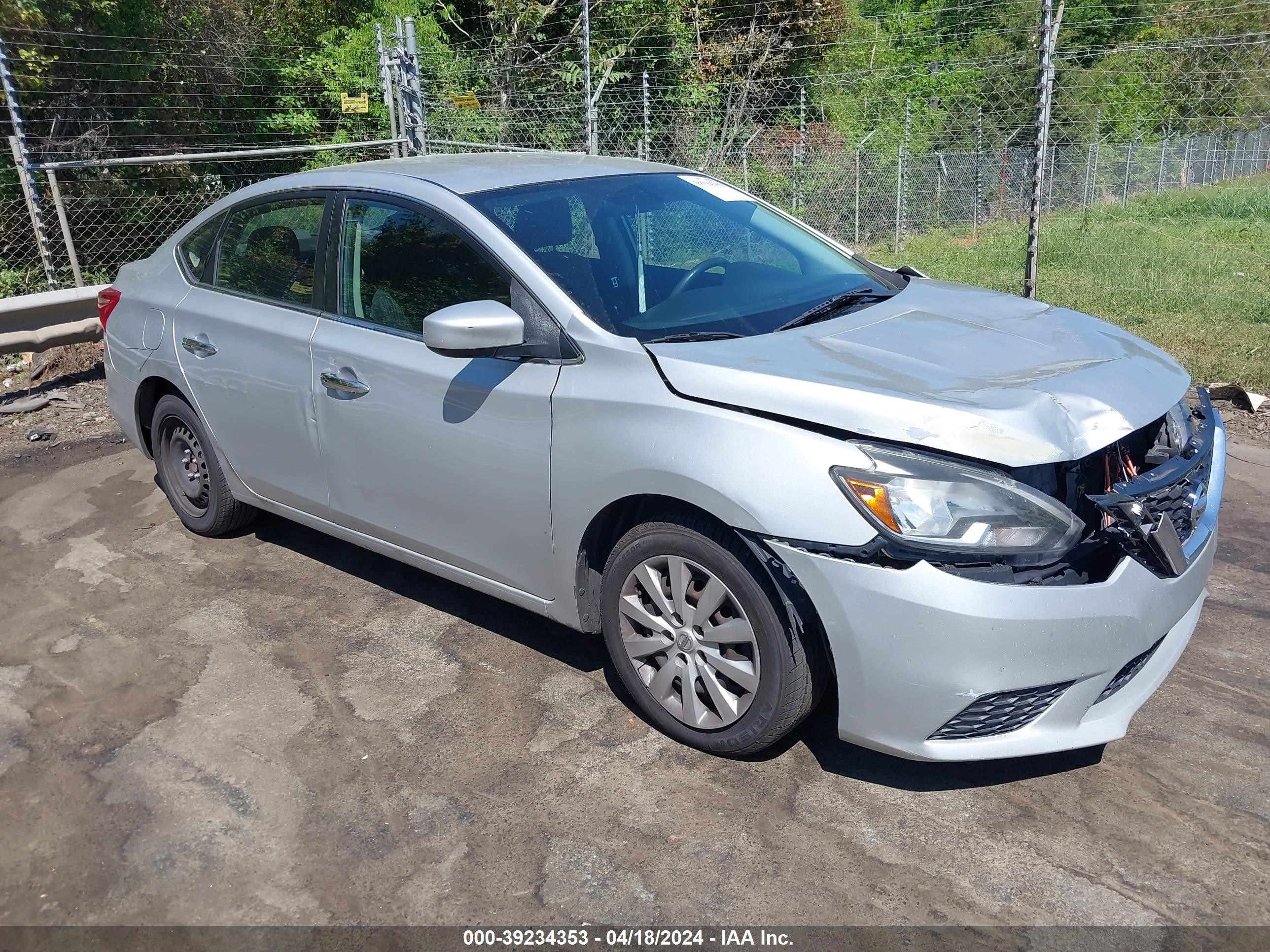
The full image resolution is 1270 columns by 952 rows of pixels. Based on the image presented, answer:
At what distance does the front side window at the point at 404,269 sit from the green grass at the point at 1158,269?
5493 mm

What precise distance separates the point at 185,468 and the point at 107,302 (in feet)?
2.99

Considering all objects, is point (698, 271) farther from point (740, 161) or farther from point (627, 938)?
point (740, 161)

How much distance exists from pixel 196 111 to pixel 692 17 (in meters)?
8.41

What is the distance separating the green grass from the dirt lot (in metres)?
4.39

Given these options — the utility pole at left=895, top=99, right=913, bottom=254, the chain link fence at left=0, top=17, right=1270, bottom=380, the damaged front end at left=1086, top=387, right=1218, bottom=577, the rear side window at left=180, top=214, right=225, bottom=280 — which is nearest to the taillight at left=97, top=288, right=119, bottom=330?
the rear side window at left=180, top=214, right=225, bottom=280

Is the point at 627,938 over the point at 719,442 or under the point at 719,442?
under

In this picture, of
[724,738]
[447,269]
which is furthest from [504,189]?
[724,738]

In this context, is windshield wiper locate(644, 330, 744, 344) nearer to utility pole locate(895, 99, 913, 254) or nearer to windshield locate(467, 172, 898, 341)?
windshield locate(467, 172, 898, 341)

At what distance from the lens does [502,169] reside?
4164 millimetres

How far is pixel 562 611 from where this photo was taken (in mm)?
3553

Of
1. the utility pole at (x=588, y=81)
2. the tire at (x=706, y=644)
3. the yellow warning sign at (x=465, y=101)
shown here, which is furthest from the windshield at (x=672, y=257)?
the yellow warning sign at (x=465, y=101)

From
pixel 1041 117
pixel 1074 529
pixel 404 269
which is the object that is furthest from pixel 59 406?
pixel 1074 529

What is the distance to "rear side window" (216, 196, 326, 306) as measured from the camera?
4.26 m

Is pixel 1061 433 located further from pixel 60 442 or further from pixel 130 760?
pixel 60 442
